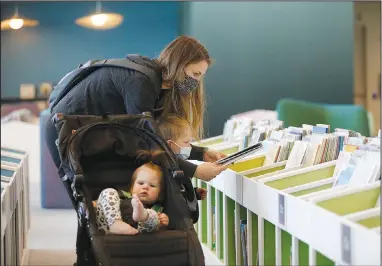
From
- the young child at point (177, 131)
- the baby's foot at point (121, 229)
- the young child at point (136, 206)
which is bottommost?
the baby's foot at point (121, 229)

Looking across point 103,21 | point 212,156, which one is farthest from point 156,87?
point 103,21

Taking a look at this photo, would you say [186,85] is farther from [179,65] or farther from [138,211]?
[138,211]

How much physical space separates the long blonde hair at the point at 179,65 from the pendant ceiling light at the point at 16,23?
327 centimetres

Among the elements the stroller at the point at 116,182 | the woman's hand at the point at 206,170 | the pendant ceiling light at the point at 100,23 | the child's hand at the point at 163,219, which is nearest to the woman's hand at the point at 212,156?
the woman's hand at the point at 206,170

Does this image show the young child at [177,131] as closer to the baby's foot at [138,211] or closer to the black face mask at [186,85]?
the black face mask at [186,85]

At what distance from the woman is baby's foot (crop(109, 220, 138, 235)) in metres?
0.66

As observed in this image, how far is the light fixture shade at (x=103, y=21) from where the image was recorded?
640 cm

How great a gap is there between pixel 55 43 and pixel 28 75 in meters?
0.39

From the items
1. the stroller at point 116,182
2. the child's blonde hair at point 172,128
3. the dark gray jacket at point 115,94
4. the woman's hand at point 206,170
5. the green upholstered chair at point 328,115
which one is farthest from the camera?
the green upholstered chair at point 328,115

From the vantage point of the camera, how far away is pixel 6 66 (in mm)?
6387

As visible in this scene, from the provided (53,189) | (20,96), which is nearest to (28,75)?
(20,96)

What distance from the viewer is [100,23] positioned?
6.76 m

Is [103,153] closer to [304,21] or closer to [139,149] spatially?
[139,149]

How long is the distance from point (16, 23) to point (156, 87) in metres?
3.56
